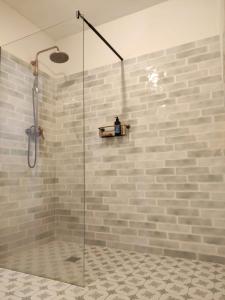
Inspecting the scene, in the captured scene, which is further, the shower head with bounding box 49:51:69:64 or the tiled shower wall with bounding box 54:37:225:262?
the shower head with bounding box 49:51:69:64

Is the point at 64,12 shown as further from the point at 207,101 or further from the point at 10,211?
the point at 10,211

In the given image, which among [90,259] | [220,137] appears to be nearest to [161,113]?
[220,137]

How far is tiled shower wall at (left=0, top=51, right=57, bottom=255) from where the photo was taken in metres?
2.39

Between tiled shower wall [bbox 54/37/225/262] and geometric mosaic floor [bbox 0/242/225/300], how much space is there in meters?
0.30

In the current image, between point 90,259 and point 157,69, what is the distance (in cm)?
207

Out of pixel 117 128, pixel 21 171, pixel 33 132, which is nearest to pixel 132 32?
pixel 117 128

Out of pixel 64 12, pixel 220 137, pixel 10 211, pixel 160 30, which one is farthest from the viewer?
pixel 64 12

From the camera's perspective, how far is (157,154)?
2459 millimetres

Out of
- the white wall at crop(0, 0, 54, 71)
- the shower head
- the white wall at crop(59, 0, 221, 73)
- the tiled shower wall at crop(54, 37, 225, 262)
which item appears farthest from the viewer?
the shower head

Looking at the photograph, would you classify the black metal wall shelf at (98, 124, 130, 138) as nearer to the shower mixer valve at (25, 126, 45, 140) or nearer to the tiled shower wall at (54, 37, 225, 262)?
the tiled shower wall at (54, 37, 225, 262)

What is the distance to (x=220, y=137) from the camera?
2.19 metres

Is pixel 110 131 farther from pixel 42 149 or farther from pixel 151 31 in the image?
pixel 151 31

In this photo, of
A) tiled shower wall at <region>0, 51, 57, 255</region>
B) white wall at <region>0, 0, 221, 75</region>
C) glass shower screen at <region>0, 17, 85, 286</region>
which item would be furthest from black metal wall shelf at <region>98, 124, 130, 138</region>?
white wall at <region>0, 0, 221, 75</region>

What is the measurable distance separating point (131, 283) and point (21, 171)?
5.10 feet
